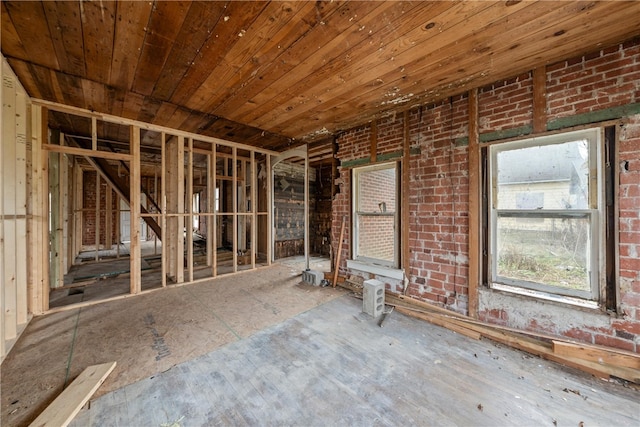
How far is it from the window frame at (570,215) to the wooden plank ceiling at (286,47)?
725 mm

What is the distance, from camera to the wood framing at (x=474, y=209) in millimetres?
2619

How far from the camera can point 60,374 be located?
184 centimetres

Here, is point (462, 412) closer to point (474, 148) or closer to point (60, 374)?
point (474, 148)

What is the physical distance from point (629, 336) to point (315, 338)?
260 cm

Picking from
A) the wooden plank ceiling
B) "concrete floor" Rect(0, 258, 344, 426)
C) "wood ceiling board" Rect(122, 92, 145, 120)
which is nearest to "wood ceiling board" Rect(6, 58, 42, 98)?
the wooden plank ceiling

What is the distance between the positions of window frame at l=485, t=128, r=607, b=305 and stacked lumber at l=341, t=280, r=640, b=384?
384 mm

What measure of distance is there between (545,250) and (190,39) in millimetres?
3740

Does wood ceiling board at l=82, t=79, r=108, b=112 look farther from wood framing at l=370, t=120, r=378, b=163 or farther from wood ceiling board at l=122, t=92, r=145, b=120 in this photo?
wood framing at l=370, t=120, r=378, b=163

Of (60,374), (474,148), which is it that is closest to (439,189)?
(474,148)

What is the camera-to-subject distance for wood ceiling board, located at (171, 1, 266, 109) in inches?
63.6

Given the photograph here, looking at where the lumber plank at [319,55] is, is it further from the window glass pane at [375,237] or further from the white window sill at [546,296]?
the white window sill at [546,296]

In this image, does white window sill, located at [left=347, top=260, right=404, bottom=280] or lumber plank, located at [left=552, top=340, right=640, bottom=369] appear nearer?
lumber plank, located at [left=552, top=340, right=640, bottom=369]

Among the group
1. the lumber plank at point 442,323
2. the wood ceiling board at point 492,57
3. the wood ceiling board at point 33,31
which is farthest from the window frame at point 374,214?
the wood ceiling board at point 33,31

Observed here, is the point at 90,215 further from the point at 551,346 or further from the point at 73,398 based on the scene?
the point at 551,346
